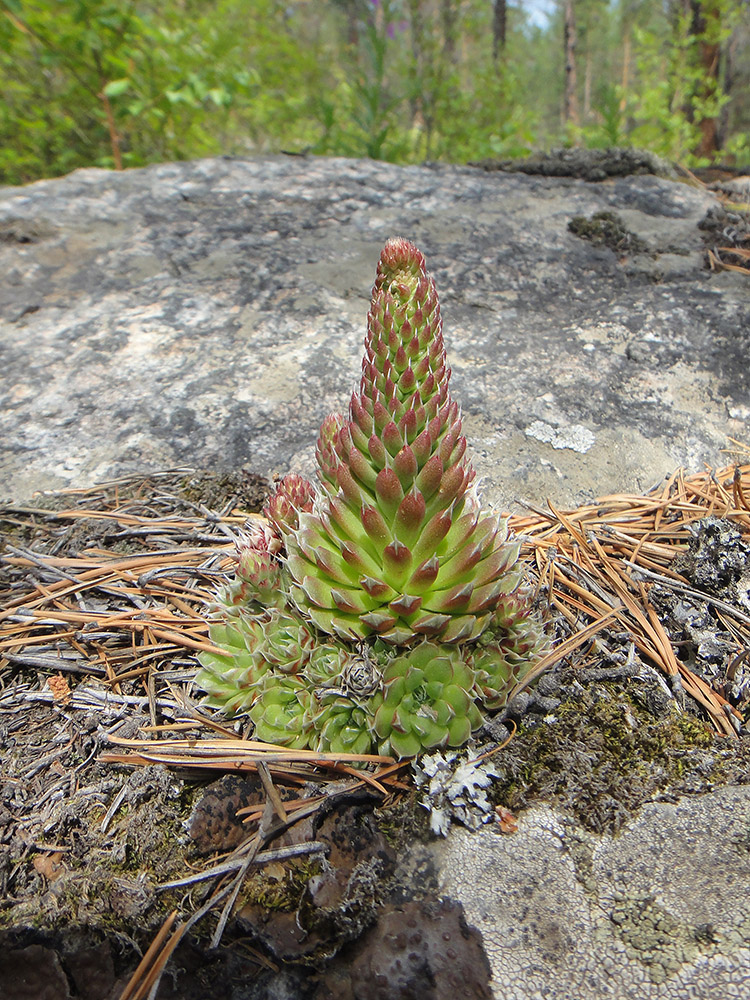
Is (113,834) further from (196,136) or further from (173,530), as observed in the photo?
(196,136)

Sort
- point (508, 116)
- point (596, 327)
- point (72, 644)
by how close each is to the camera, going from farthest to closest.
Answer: point (508, 116) → point (596, 327) → point (72, 644)

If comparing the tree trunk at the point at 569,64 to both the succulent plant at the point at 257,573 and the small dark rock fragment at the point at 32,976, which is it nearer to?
the succulent plant at the point at 257,573

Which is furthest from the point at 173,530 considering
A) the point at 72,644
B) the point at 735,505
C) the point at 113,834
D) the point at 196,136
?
the point at 196,136

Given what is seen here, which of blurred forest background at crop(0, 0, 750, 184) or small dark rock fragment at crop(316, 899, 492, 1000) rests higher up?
blurred forest background at crop(0, 0, 750, 184)

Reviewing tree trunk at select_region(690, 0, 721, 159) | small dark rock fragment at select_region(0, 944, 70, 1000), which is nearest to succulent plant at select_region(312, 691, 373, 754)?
small dark rock fragment at select_region(0, 944, 70, 1000)

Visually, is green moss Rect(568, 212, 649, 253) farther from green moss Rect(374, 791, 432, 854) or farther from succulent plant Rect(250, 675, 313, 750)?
green moss Rect(374, 791, 432, 854)

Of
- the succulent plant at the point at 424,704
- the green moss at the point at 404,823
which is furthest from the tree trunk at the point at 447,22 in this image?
the green moss at the point at 404,823
